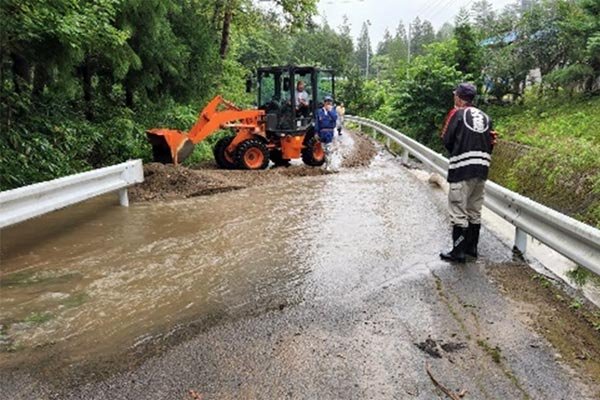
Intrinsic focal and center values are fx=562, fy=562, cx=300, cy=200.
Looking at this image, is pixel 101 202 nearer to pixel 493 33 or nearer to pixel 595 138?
pixel 595 138

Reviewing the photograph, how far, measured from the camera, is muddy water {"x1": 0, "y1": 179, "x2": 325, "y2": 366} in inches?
163

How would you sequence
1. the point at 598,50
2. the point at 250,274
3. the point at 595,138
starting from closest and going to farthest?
the point at 250,274
the point at 595,138
the point at 598,50

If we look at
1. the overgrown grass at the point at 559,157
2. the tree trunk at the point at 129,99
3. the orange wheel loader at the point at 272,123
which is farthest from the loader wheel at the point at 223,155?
the overgrown grass at the point at 559,157

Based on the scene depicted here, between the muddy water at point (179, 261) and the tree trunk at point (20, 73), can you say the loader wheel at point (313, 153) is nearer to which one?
the muddy water at point (179, 261)

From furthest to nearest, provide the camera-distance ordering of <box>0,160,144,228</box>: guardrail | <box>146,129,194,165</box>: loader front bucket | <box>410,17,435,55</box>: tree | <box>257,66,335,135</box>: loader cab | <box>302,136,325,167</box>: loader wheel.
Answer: <box>410,17,435,55</box>: tree
<box>302,136,325,167</box>: loader wheel
<box>257,66,335,135</box>: loader cab
<box>146,129,194,165</box>: loader front bucket
<box>0,160,144,228</box>: guardrail

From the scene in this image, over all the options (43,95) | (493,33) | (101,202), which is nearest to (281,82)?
(43,95)

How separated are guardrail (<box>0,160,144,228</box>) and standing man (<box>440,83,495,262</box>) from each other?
4.47m

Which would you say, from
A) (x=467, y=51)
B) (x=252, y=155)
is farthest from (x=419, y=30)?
(x=252, y=155)

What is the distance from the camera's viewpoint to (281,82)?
14711mm

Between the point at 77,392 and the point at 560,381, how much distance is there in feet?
9.40

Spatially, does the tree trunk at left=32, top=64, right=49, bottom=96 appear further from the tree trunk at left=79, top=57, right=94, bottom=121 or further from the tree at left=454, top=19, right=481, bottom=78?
the tree at left=454, top=19, right=481, bottom=78

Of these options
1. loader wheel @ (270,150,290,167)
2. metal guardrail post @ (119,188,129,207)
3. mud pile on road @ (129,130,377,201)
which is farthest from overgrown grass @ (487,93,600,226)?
metal guardrail post @ (119,188,129,207)

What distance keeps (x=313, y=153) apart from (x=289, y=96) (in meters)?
1.64

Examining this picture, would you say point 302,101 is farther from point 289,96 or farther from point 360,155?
point 360,155
